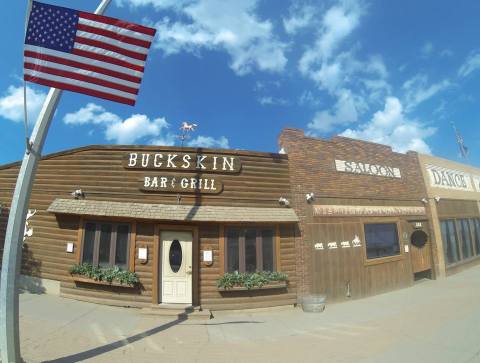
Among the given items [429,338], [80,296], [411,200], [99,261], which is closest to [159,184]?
[99,261]

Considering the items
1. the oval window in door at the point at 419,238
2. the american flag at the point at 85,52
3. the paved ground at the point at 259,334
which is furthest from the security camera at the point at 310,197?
the american flag at the point at 85,52

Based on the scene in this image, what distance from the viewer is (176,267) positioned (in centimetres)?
976

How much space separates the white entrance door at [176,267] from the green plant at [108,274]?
3.02 feet

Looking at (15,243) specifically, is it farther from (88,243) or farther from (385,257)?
(385,257)

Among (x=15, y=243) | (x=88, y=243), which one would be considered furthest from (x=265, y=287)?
(x=15, y=243)

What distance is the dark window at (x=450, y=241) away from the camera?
633 inches

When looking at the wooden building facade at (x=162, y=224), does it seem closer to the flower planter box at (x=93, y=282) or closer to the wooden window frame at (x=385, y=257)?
the flower planter box at (x=93, y=282)

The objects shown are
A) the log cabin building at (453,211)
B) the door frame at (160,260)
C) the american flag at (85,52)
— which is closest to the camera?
the american flag at (85,52)

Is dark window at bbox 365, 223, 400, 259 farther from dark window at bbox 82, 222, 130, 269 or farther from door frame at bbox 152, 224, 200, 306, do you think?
dark window at bbox 82, 222, 130, 269

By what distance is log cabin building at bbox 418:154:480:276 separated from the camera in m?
15.7

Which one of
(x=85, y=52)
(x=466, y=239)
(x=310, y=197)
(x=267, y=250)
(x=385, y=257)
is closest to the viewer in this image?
(x=85, y=52)

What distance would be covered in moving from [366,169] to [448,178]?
805 centimetres

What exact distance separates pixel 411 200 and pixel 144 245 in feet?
38.8

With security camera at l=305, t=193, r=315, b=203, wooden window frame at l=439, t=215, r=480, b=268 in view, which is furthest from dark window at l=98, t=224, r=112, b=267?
wooden window frame at l=439, t=215, r=480, b=268
